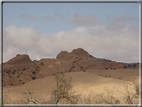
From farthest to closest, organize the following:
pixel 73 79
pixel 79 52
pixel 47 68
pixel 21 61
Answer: pixel 21 61 < pixel 79 52 < pixel 47 68 < pixel 73 79

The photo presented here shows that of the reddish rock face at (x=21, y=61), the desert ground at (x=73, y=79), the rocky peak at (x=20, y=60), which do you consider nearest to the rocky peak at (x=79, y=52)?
the desert ground at (x=73, y=79)

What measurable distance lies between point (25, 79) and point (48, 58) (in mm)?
5914

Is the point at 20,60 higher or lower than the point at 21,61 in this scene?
higher

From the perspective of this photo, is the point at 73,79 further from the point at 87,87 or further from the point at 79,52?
the point at 79,52

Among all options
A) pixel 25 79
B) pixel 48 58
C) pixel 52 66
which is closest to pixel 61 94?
pixel 25 79

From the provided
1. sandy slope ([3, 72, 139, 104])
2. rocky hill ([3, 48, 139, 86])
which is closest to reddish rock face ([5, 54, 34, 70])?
rocky hill ([3, 48, 139, 86])

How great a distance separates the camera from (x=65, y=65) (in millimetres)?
26000

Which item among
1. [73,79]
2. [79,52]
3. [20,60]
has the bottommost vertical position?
[73,79]

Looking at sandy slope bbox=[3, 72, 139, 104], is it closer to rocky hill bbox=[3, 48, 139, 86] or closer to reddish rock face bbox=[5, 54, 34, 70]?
rocky hill bbox=[3, 48, 139, 86]

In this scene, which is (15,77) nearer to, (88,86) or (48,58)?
(48,58)

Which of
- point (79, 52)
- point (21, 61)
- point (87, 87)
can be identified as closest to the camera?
point (87, 87)

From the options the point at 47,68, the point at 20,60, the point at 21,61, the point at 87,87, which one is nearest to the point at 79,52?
the point at 47,68

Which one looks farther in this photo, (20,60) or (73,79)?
(20,60)

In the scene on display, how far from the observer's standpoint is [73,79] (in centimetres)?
1586
